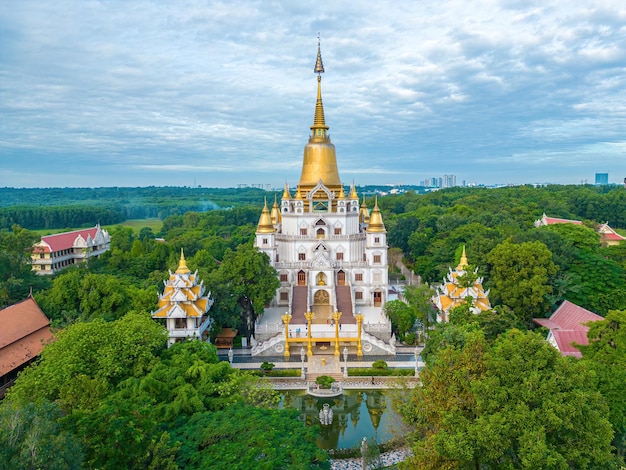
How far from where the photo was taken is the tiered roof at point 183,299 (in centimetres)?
2741

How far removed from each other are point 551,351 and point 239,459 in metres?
8.76

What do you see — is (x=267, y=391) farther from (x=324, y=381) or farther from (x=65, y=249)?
(x=65, y=249)

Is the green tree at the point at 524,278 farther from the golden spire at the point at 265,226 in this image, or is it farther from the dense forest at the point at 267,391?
the golden spire at the point at 265,226

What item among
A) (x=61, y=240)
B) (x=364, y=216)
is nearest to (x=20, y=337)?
(x=364, y=216)

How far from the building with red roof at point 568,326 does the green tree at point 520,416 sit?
7.91m

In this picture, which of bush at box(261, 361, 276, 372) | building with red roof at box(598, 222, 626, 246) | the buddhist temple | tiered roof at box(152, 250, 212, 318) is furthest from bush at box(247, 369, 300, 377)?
building with red roof at box(598, 222, 626, 246)

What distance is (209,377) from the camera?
58.9 feet

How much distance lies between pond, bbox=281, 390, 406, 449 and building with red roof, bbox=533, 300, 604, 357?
777cm

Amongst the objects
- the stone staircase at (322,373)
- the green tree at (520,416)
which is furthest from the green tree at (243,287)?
the green tree at (520,416)

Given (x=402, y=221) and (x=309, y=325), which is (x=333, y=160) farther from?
(x=402, y=221)

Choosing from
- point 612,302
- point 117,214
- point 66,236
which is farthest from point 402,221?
point 117,214

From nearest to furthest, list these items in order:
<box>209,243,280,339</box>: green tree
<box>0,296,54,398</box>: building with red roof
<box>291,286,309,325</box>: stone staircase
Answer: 1. <box>0,296,54,398</box>: building with red roof
2. <box>209,243,280,339</box>: green tree
3. <box>291,286,309,325</box>: stone staircase

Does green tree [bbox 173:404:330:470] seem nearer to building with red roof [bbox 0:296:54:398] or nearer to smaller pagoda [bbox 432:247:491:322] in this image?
building with red roof [bbox 0:296:54:398]

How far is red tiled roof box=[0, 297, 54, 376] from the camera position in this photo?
21.9m
